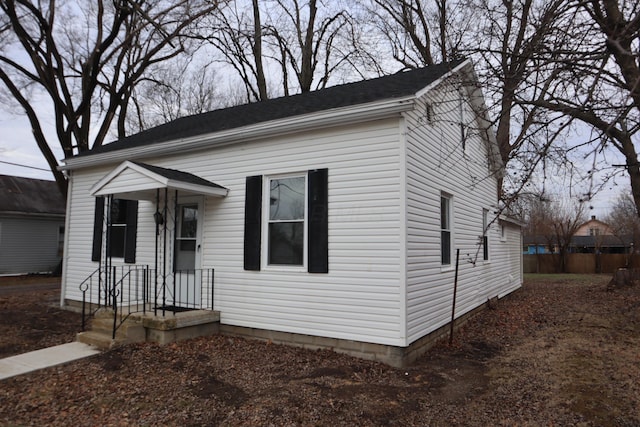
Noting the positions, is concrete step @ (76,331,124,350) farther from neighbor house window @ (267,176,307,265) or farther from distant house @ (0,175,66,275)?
distant house @ (0,175,66,275)

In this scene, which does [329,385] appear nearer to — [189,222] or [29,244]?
Result: [189,222]

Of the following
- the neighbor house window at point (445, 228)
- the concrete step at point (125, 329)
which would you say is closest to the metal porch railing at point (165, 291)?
the concrete step at point (125, 329)

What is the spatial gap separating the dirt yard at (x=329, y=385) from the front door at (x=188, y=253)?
46.8 inches

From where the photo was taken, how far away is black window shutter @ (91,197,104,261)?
938 cm

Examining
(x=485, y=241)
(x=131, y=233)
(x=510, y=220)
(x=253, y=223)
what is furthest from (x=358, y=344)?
(x=510, y=220)

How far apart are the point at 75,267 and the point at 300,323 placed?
6.45 m

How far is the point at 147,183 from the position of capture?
6879 mm

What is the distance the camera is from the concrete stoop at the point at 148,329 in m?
6.47

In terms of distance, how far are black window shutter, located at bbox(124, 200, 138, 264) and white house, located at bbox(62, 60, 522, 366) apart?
0.02 m

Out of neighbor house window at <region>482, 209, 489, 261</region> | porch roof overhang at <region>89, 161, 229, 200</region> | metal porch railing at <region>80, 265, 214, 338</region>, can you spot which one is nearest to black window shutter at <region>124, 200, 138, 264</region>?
metal porch railing at <region>80, 265, 214, 338</region>

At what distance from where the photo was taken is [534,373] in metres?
5.50

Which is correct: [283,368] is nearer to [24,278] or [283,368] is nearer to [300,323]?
[300,323]

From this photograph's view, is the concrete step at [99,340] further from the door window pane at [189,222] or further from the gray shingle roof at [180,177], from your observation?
the gray shingle roof at [180,177]

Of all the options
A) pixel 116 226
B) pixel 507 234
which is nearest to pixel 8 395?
pixel 116 226
